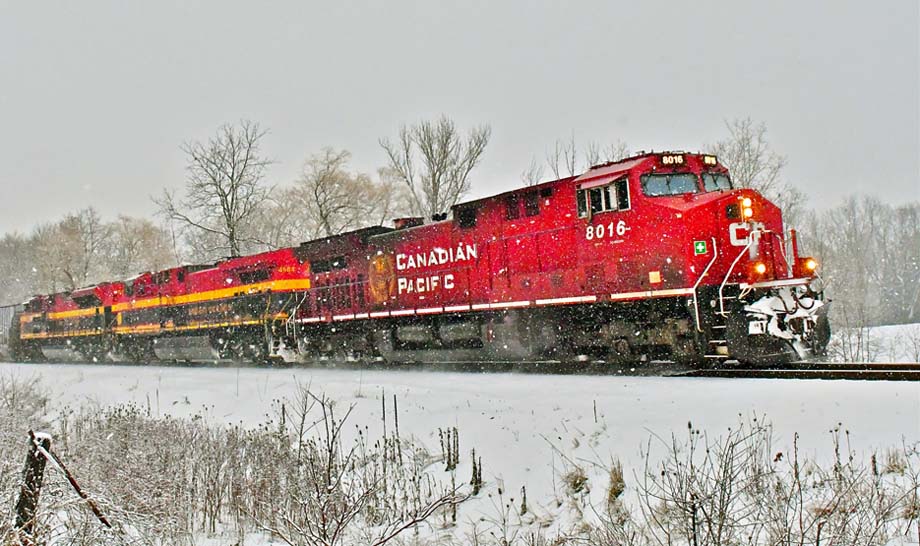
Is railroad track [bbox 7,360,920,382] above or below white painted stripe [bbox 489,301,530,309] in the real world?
below

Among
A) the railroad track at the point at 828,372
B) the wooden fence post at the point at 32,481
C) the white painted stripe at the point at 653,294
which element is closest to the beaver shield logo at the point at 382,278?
the white painted stripe at the point at 653,294

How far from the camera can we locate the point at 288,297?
68.6ft

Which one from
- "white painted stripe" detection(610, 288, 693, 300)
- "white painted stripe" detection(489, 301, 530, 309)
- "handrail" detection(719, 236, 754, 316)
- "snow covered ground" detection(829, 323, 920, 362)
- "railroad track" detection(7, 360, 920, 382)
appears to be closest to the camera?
"railroad track" detection(7, 360, 920, 382)

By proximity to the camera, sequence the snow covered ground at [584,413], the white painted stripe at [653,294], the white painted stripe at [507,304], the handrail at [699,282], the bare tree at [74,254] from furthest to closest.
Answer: the bare tree at [74,254]
the white painted stripe at [507,304]
the white painted stripe at [653,294]
the handrail at [699,282]
the snow covered ground at [584,413]

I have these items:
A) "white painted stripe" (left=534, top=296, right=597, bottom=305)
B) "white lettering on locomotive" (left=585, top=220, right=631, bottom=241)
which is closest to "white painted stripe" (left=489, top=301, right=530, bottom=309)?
"white painted stripe" (left=534, top=296, right=597, bottom=305)

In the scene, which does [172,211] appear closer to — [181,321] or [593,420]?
[181,321]

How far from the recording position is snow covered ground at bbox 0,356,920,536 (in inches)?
307

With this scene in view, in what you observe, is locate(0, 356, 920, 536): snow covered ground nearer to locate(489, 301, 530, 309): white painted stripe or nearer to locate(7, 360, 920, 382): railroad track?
locate(7, 360, 920, 382): railroad track

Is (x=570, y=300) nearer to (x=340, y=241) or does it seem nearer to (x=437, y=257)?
(x=437, y=257)

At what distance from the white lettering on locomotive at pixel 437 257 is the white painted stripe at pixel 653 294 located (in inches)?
152

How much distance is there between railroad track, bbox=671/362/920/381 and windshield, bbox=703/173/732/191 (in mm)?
3301

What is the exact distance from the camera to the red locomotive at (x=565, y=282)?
11.7 meters

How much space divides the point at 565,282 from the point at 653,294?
6.38ft

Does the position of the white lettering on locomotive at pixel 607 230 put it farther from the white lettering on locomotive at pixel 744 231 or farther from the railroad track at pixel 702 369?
the railroad track at pixel 702 369
